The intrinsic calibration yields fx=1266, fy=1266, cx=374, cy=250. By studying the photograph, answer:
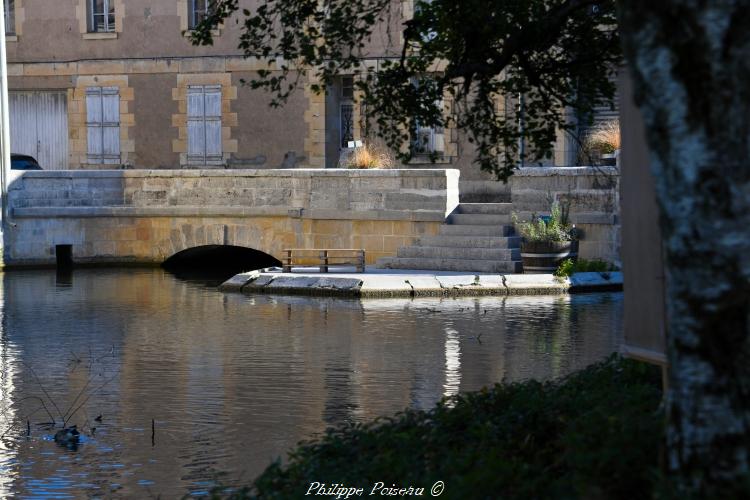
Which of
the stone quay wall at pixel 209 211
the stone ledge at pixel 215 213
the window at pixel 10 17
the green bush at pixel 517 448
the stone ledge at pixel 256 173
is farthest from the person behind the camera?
the window at pixel 10 17

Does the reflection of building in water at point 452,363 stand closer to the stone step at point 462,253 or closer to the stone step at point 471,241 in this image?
the stone step at point 462,253

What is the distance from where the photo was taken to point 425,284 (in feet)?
58.9

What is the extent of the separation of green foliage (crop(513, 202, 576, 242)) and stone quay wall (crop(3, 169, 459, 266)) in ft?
6.00

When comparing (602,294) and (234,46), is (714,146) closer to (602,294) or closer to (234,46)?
(602,294)

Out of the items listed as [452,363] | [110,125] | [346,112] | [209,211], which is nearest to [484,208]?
[209,211]

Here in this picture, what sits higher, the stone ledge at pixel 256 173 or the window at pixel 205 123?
the window at pixel 205 123

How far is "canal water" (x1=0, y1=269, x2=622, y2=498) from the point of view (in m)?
8.11

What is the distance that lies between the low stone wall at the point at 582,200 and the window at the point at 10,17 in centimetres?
1465

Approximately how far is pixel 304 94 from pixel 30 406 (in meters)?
18.4

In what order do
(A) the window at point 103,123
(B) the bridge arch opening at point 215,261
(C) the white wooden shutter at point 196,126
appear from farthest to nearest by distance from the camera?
(A) the window at point 103,123
(C) the white wooden shutter at point 196,126
(B) the bridge arch opening at point 215,261

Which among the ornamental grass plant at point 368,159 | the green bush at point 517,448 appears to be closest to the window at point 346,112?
the ornamental grass plant at point 368,159

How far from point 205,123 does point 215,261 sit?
401 cm

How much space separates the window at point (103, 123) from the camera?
95.9ft

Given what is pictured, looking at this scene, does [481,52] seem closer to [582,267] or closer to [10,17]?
[582,267]
